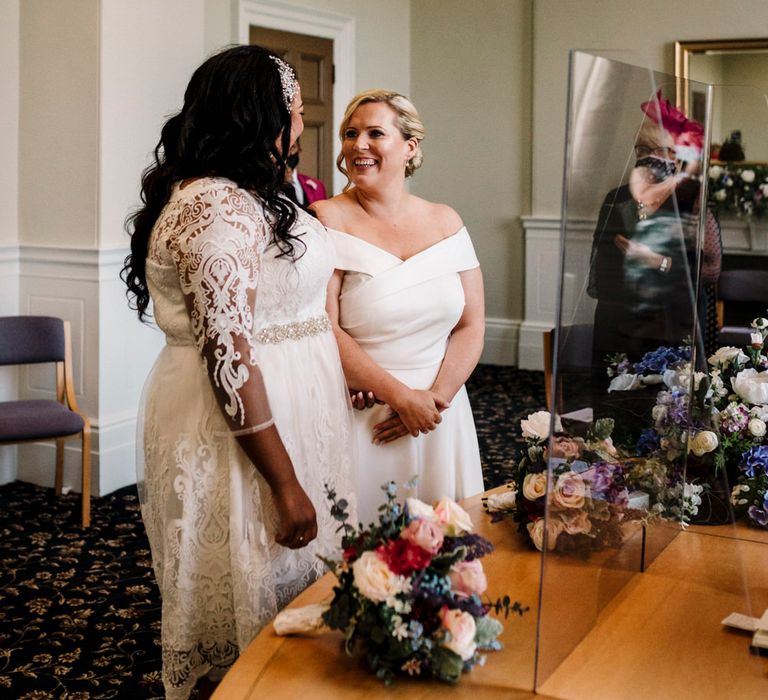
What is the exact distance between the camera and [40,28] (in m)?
5.08

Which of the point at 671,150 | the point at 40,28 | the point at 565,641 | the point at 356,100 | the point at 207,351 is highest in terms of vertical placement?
the point at 40,28

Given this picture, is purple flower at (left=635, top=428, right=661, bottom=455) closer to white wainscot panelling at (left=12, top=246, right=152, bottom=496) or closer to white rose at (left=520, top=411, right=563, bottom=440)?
white rose at (left=520, top=411, right=563, bottom=440)

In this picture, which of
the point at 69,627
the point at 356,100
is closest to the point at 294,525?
the point at 356,100

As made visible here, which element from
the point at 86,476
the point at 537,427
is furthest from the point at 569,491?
the point at 86,476

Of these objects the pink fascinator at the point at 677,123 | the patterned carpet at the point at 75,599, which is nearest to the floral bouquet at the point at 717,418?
the pink fascinator at the point at 677,123

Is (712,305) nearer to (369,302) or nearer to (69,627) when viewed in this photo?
(369,302)

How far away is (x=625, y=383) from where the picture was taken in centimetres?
160

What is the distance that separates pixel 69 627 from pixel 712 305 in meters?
2.44

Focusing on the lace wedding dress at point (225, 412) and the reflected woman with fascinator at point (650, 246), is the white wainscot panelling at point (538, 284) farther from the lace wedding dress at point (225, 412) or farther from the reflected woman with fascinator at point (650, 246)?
the reflected woman with fascinator at point (650, 246)

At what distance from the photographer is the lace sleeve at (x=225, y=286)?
1.85m

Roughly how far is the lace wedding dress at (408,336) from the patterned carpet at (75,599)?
100cm

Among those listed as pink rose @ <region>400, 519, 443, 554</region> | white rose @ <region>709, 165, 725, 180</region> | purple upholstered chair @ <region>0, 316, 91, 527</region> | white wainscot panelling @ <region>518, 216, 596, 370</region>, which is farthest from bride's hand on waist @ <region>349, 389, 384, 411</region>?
white wainscot panelling @ <region>518, 216, 596, 370</region>

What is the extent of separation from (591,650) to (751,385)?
95 cm

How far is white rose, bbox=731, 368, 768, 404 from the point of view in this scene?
7.39 ft
